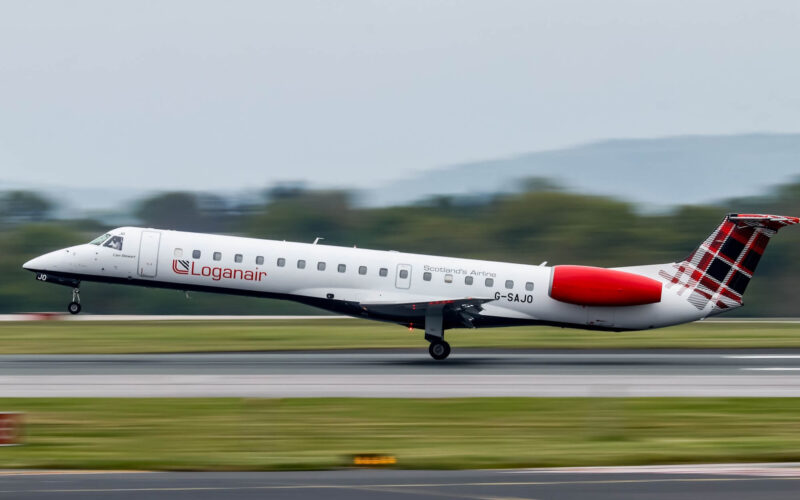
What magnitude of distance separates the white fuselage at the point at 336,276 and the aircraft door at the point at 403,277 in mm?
28

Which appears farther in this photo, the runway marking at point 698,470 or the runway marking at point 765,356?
the runway marking at point 765,356

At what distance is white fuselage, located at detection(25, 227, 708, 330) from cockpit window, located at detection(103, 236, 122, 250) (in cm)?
7

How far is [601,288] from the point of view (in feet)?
87.0

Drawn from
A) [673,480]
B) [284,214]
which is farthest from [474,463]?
[284,214]

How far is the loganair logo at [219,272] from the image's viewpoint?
2617 cm

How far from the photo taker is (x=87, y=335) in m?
33.7

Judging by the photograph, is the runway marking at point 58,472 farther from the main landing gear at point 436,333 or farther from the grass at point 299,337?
the grass at point 299,337

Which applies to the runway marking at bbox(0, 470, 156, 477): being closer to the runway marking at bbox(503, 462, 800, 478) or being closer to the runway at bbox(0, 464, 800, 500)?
the runway at bbox(0, 464, 800, 500)

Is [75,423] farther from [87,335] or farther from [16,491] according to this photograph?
[87,335]

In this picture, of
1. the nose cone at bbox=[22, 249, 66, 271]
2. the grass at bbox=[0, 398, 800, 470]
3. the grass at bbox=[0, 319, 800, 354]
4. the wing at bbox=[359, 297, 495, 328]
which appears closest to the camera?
the grass at bbox=[0, 398, 800, 470]

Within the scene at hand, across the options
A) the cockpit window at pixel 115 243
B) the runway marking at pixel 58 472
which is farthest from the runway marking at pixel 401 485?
the cockpit window at pixel 115 243

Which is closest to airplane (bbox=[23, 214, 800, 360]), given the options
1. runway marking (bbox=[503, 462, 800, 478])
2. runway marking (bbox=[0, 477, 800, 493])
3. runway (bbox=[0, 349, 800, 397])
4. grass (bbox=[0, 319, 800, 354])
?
runway (bbox=[0, 349, 800, 397])

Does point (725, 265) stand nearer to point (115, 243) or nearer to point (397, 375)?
point (397, 375)

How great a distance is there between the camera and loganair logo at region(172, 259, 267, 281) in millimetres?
26172
